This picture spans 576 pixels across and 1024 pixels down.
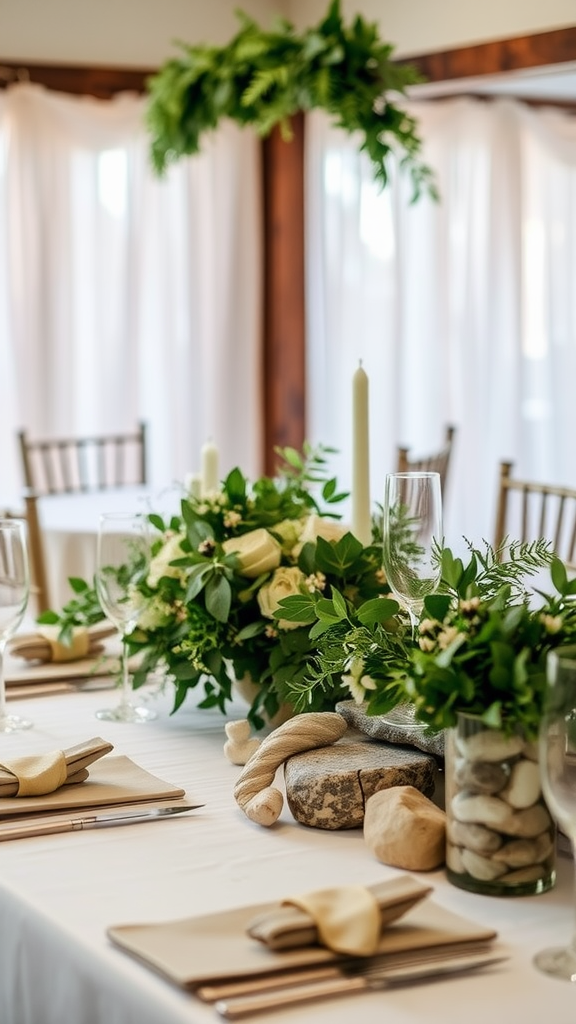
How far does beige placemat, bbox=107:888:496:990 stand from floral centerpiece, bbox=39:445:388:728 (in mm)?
453

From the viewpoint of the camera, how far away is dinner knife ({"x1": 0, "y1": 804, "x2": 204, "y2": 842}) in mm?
1255

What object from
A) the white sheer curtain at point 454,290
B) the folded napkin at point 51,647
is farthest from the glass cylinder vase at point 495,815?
the white sheer curtain at point 454,290

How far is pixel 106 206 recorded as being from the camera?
508cm

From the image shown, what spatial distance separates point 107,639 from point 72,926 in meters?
1.03

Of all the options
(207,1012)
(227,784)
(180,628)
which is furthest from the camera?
(180,628)

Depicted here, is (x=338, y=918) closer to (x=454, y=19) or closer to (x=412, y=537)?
(x=412, y=537)

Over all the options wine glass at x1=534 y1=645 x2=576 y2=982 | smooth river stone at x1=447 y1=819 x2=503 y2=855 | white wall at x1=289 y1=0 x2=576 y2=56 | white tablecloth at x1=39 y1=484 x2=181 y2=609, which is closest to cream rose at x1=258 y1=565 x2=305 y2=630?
smooth river stone at x1=447 y1=819 x2=503 y2=855

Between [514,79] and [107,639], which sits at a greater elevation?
[514,79]

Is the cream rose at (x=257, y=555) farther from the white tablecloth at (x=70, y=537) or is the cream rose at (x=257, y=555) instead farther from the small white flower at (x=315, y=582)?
the white tablecloth at (x=70, y=537)

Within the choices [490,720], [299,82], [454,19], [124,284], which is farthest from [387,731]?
[124,284]

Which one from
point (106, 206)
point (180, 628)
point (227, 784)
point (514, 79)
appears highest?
point (514, 79)

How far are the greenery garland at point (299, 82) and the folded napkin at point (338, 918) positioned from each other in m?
3.11

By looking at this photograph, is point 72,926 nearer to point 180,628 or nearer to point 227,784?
point 227,784

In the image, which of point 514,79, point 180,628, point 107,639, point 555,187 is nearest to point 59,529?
point 107,639
